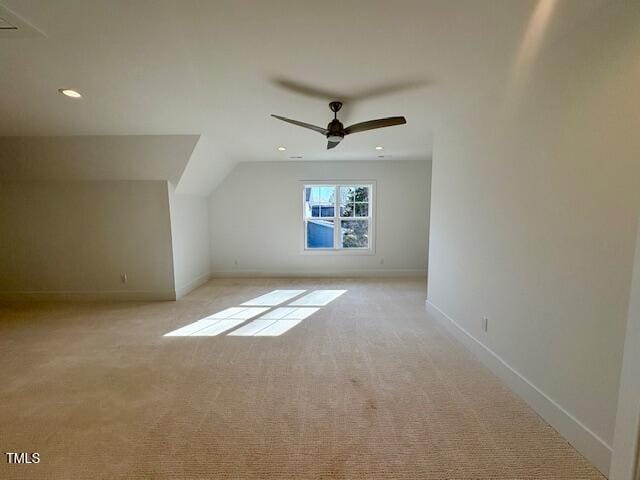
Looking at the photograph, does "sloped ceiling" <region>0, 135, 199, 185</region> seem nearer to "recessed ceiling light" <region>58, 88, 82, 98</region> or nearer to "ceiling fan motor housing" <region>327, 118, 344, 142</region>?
"recessed ceiling light" <region>58, 88, 82, 98</region>

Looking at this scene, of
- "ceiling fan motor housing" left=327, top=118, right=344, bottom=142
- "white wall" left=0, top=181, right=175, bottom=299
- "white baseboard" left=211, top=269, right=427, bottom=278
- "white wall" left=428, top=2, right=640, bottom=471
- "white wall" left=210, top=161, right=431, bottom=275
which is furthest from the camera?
"white baseboard" left=211, top=269, right=427, bottom=278

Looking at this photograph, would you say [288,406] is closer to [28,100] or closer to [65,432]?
[65,432]

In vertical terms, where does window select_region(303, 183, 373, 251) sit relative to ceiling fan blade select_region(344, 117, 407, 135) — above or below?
below

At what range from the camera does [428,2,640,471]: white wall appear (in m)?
1.31

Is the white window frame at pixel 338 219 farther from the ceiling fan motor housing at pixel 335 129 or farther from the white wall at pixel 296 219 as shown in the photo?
the ceiling fan motor housing at pixel 335 129

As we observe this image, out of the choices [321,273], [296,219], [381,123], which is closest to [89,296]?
[296,219]

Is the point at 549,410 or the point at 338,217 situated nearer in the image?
the point at 549,410

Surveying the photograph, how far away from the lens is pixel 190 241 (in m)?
4.69

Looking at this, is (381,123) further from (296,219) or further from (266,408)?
(296,219)

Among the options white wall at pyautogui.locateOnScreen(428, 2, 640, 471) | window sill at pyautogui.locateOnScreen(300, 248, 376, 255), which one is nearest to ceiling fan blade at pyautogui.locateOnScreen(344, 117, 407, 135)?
white wall at pyautogui.locateOnScreen(428, 2, 640, 471)

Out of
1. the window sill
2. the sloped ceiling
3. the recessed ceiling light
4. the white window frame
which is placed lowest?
the window sill

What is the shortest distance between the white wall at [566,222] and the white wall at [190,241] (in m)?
4.12

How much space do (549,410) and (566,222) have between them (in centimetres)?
119

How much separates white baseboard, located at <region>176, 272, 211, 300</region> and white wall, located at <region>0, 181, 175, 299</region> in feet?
0.46
